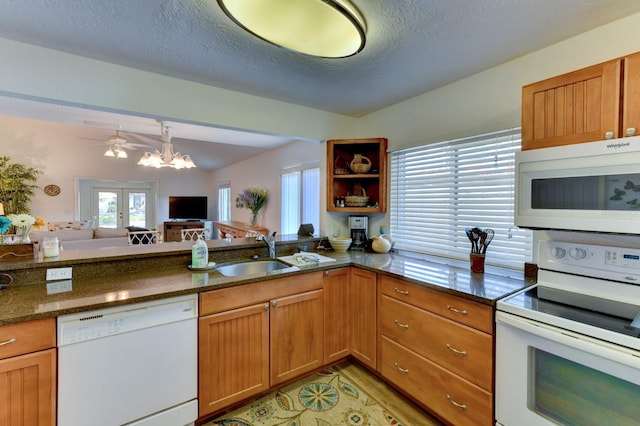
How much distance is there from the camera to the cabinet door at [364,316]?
6.67 ft

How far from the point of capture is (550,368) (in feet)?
4.04

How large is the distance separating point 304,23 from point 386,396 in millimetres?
2256

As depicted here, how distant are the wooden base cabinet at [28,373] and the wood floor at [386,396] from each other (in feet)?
5.64

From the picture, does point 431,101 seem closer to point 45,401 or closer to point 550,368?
point 550,368

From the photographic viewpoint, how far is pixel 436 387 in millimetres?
1615

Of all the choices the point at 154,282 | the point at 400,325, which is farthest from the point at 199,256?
the point at 400,325

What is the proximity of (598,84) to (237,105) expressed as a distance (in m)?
2.25

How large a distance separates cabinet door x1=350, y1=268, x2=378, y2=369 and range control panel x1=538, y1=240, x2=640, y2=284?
1.02 m

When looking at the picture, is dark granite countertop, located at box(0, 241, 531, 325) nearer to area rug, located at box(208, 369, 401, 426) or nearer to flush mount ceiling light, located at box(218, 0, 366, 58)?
area rug, located at box(208, 369, 401, 426)

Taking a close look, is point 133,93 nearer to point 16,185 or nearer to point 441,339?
point 441,339

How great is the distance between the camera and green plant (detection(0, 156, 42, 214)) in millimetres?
5234

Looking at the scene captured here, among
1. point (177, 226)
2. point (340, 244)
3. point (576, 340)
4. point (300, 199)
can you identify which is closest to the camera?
point (576, 340)

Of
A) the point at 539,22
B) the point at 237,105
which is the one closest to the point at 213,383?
the point at 237,105

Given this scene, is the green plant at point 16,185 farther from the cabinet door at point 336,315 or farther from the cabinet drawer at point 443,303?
the cabinet drawer at point 443,303
